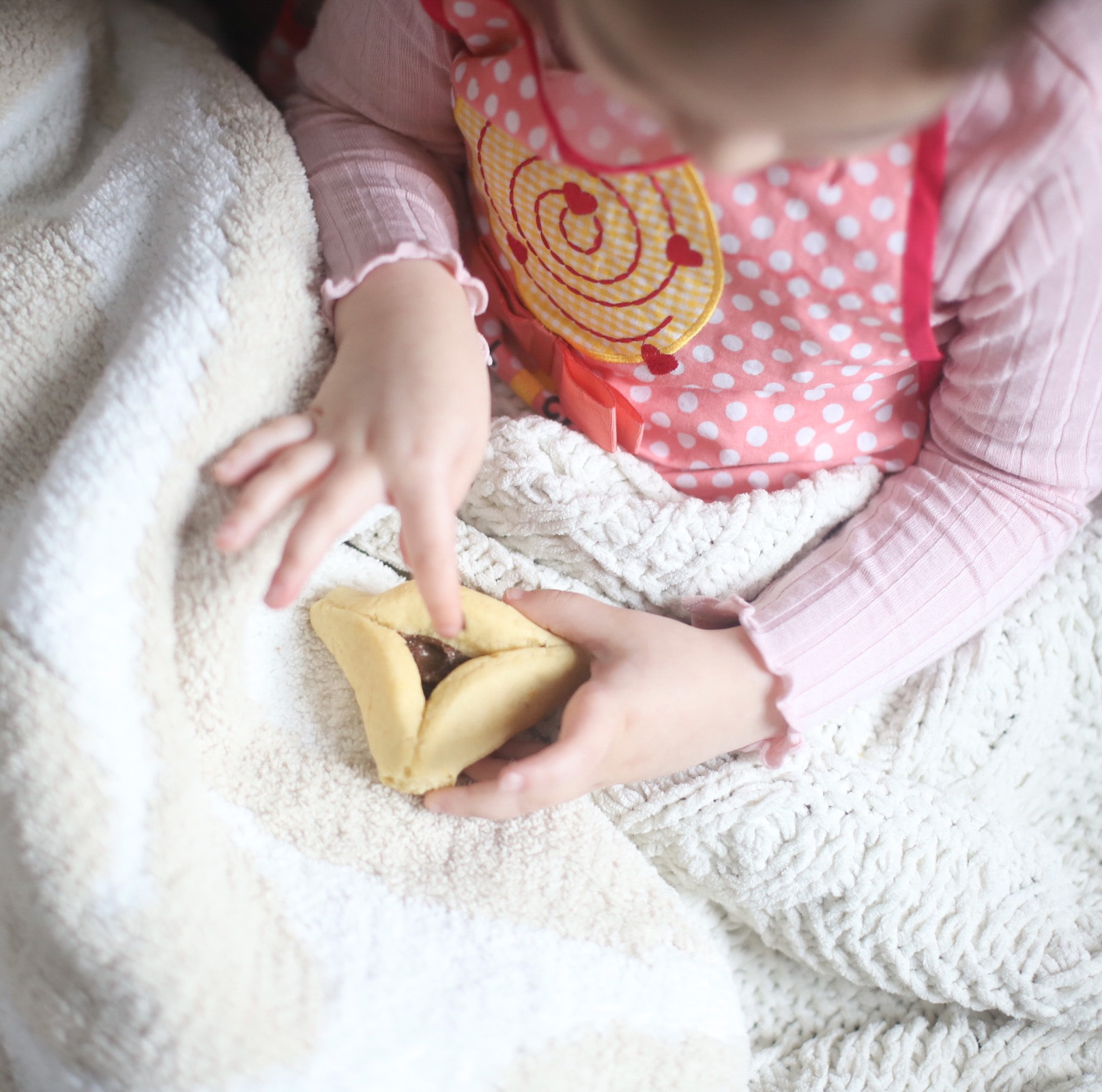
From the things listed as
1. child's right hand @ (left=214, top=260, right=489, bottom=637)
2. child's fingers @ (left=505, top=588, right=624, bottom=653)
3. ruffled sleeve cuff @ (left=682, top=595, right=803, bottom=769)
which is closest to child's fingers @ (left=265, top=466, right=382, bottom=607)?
child's right hand @ (left=214, top=260, right=489, bottom=637)

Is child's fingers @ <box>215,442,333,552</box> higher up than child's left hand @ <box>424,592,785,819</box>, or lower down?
higher up

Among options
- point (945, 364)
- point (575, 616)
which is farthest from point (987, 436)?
point (575, 616)

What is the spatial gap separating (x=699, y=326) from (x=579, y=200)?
10 centimetres

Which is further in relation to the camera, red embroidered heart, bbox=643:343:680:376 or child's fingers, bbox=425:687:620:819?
red embroidered heart, bbox=643:343:680:376

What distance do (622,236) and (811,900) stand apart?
15.8 inches

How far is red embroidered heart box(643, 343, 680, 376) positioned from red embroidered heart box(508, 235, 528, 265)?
3.8 inches

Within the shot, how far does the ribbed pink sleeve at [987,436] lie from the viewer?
17.1 inches

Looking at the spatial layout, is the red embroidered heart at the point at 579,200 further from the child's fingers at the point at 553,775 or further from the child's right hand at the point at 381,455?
the child's fingers at the point at 553,775

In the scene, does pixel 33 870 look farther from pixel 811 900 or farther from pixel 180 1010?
pixel 811 900

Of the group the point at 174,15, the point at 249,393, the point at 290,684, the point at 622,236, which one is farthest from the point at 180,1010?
the point at 174,15

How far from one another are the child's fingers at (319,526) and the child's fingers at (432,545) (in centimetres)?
2

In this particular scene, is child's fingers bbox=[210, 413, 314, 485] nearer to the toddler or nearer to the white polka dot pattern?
the toddler

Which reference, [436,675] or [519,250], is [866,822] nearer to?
[436,675]

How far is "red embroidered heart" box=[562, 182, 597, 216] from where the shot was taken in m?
0.53
